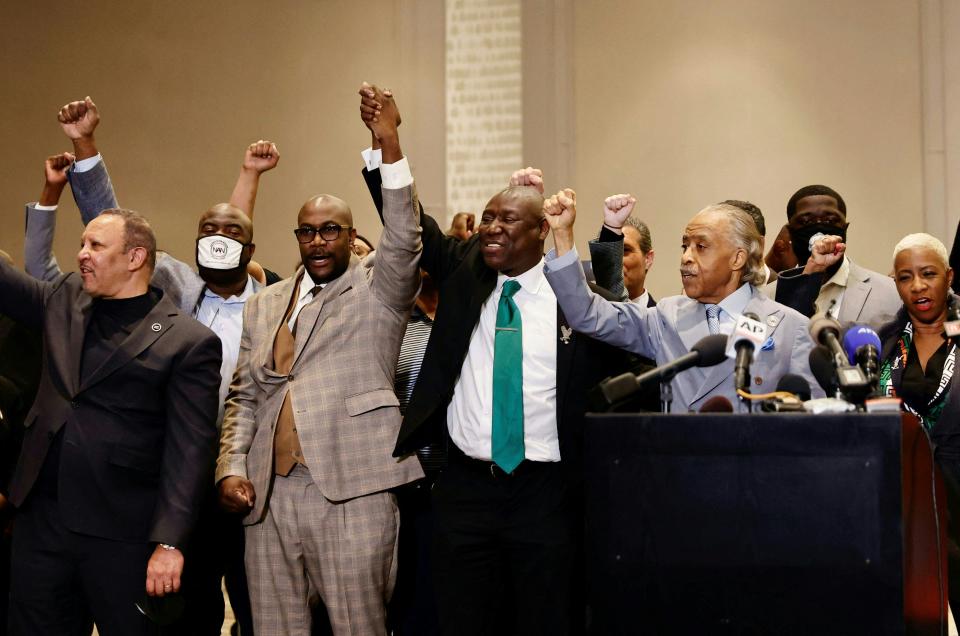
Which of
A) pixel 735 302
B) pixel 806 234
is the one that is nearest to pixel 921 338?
pixel 806 234

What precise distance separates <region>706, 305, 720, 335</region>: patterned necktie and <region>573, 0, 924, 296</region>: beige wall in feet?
9.86

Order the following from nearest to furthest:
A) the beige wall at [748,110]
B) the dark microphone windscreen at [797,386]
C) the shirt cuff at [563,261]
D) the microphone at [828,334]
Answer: the microphone at [828,334]
the dark microphone windscreen at [797,386]
the shirt cuff at [563,261]
the beige wall at [748,110]

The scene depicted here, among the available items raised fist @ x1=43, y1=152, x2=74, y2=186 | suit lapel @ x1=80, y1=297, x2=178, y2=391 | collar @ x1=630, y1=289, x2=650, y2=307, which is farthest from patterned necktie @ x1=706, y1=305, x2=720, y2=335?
raised fist @ x1=43, y1=152, x2=74, y2=186

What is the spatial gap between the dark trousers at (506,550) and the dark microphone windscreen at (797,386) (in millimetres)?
827

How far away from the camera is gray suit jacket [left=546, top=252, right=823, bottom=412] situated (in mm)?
3029

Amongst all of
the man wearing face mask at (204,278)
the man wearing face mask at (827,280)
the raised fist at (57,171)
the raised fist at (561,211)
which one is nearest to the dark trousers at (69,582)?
the man wearing face mask at (204,278)

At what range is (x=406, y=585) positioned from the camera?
401 centimetres

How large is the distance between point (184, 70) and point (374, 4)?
1.31 metres

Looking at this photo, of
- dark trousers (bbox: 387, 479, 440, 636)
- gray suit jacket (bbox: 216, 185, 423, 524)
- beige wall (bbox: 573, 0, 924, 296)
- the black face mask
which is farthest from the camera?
beige wall (bbox: 573, 0, 924, 296)

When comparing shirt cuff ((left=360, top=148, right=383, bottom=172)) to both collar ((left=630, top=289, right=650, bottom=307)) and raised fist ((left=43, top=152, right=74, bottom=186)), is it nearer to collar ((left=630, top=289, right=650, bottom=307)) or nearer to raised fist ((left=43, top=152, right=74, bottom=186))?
raised fist ((left=43, top=152, right=74, bottom=186))

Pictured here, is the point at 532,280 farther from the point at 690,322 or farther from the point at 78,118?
the point at 78,118

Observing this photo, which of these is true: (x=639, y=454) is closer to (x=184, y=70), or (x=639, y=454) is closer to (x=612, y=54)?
(x=612, y=54)

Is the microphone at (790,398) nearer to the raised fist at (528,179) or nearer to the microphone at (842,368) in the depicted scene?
the microphone at (842,368)

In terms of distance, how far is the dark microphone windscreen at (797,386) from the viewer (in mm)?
2600
